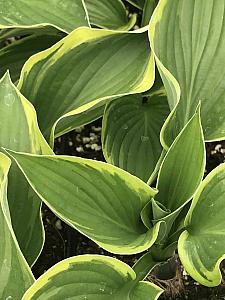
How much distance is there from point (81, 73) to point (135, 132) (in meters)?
0.22

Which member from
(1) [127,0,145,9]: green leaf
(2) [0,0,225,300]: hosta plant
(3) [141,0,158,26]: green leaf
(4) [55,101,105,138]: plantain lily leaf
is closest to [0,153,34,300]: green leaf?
(2) [0,0,225,300]: hosta plant

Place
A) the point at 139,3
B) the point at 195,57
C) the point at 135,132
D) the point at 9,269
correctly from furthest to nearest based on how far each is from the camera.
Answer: the point at 139,3 < the point at 135,132 < the point at 195,57 < the point at 9,269

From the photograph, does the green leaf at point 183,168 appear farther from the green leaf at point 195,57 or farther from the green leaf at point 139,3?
the green leaf at point 139,3

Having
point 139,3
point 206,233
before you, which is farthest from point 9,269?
point 139,3

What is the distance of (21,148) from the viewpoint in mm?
A: 873

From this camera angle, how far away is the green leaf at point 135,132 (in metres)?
1.10

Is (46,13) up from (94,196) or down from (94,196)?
up

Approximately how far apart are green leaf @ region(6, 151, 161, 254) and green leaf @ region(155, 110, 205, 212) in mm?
44

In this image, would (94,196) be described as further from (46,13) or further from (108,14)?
(108,14)

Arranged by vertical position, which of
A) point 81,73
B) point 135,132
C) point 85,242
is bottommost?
point 85,242

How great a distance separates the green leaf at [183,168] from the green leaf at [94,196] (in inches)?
1.7

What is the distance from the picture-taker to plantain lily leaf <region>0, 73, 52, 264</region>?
861 mm

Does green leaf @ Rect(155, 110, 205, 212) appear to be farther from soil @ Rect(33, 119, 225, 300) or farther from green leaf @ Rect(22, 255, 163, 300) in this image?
soil @ Rect(33, 119, 225, 300)

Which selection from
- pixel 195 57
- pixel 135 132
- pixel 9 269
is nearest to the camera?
pixel 9 269
